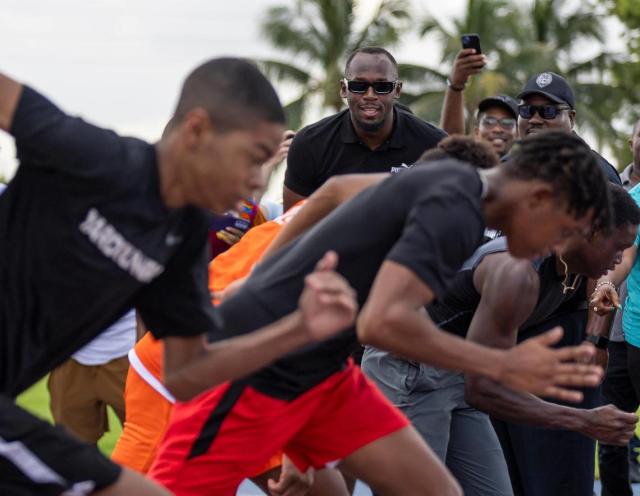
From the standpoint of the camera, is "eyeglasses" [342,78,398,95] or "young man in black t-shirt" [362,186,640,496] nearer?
"young man in black t-shirt" [362,186,640,496]

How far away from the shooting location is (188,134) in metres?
3.49

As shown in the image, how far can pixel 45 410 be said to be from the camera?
A: 1185 cm

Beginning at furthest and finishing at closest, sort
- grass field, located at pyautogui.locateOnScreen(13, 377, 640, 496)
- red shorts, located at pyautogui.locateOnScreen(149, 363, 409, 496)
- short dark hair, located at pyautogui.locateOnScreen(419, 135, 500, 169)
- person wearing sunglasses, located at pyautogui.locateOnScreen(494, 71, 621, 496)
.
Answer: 1. grass field, located at pyautogui.locateOnScreen(13, 377, 640, 496)
2. person wearing sunglasses, located at pyautogui.locateOnScreen(494, 71, 621, 496)
3. short dark hair, located at pyautogui.locateOnScreen(419, 135, 500, 169)
4. red shorts, located at pyautogui.locateOnScreen(149, 363, 409, 496)

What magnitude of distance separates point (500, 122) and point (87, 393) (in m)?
3.10

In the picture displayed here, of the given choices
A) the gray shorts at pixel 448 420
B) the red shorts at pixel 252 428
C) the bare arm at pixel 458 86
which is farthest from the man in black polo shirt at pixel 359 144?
the red shorts at pixel 252 428

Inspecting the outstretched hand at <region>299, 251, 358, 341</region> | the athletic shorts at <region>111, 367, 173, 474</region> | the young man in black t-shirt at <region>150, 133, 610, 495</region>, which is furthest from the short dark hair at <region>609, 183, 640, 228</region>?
the outstretched hand at <region>299, 251, 358, 341</region>

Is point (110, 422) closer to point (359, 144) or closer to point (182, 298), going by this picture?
point (359, 144)

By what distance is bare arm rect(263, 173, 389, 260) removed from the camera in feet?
14.8

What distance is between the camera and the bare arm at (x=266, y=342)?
3266 mm

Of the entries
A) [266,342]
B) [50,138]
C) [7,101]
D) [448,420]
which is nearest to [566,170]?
[266,342]

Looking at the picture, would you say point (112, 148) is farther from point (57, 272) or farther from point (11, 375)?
point (11, 375)

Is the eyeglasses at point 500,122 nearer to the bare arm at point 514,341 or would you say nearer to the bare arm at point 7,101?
the bare arm at point 514,341

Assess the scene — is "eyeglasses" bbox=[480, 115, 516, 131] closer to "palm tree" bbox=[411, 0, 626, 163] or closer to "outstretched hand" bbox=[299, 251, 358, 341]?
"outstretched hand" bbox=[299, 251, 358, 341]

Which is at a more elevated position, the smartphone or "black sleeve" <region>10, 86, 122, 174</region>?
"black sleeve" <region>10, 86, 122, 174</region>
